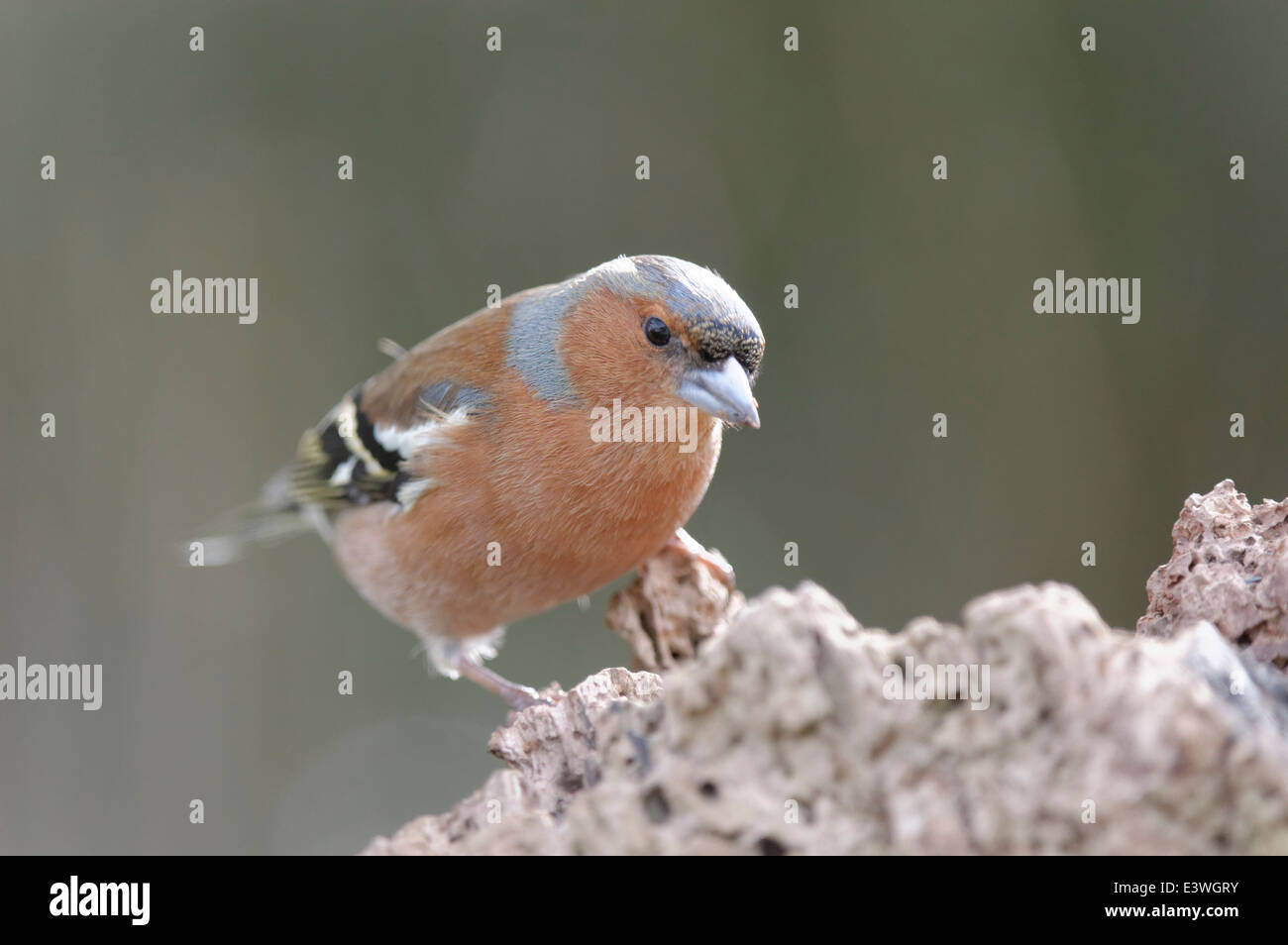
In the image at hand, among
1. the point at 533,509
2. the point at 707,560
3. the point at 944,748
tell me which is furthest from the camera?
the point at 707,560

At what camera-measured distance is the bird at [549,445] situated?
370 cm

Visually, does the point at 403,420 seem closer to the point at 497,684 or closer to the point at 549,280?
the point at 497,684

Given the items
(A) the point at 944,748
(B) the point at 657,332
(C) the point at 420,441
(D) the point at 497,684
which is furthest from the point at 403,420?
(A) the point at 944,748

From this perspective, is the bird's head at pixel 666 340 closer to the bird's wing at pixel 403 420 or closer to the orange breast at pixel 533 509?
the orange breast at pixel 533 509

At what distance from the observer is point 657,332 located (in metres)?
3.70

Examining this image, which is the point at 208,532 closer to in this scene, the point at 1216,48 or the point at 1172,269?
the point at 1172,269

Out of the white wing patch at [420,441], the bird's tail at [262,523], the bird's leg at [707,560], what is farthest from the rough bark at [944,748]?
the bird's tail at [262,523]

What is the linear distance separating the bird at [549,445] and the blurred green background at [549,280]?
2.68 metres

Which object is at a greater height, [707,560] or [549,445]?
[549,445]

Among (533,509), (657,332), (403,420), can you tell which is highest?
(657,332)

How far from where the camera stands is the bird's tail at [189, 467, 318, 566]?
17.7 feet

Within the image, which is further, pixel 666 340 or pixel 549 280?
pixel 549 280

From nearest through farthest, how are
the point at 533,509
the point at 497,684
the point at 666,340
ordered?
the point at 666,340 < the point at 533,509 < the point at 497,684

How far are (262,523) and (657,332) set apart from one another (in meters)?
2.67
